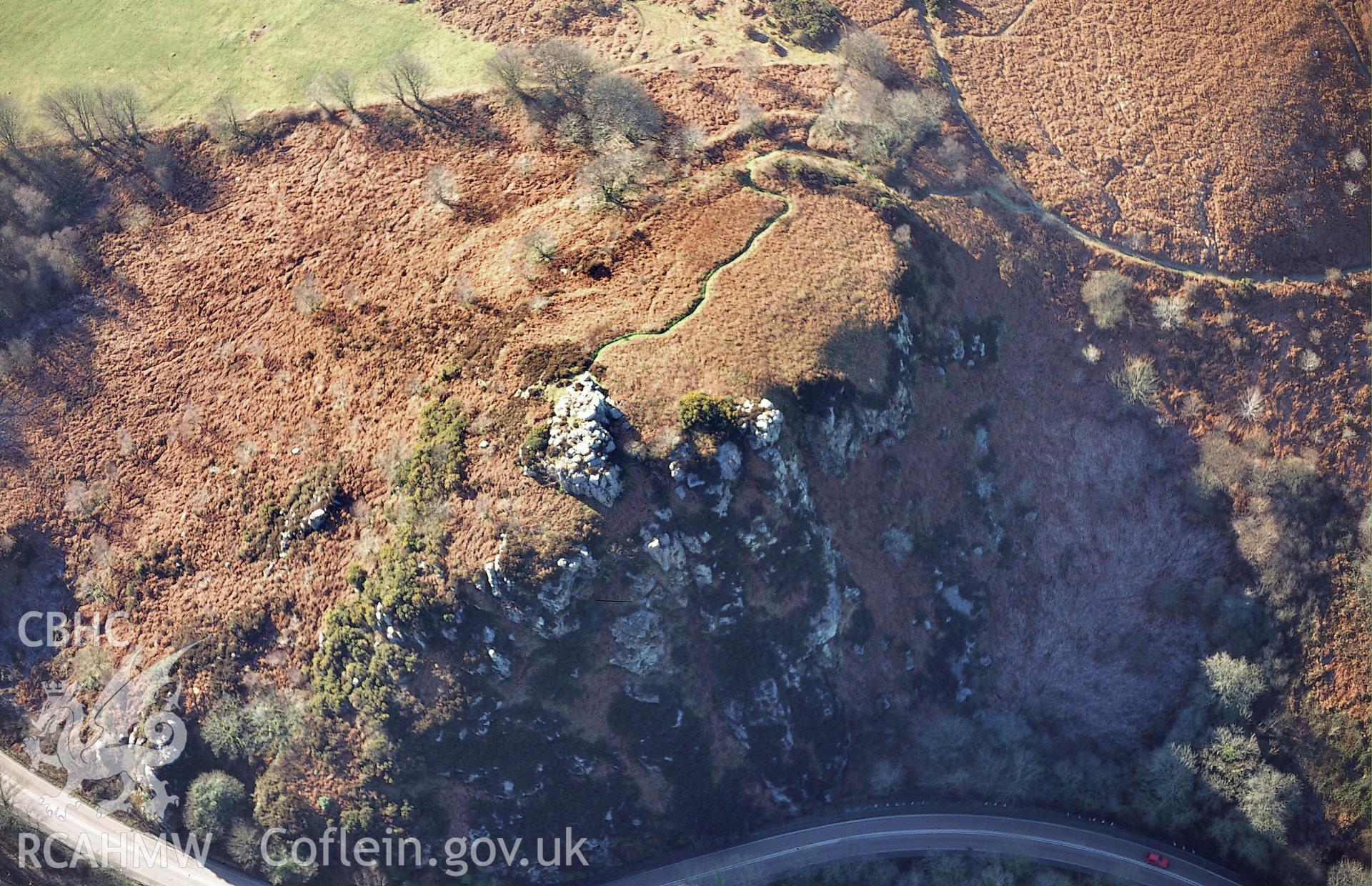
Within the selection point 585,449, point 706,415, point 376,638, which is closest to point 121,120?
point 376,638

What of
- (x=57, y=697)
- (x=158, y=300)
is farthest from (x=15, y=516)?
(x=158, y=300)

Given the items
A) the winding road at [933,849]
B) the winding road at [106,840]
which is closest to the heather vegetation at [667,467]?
the winding road at [933,849]

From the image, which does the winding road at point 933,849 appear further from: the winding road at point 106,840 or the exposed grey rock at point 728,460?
the exposed grey rock at point 728,460

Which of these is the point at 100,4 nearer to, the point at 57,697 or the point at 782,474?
the point at 57,697

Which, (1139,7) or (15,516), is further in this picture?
(1139,7)

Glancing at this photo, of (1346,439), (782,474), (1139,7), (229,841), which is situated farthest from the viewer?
(1139,7)
